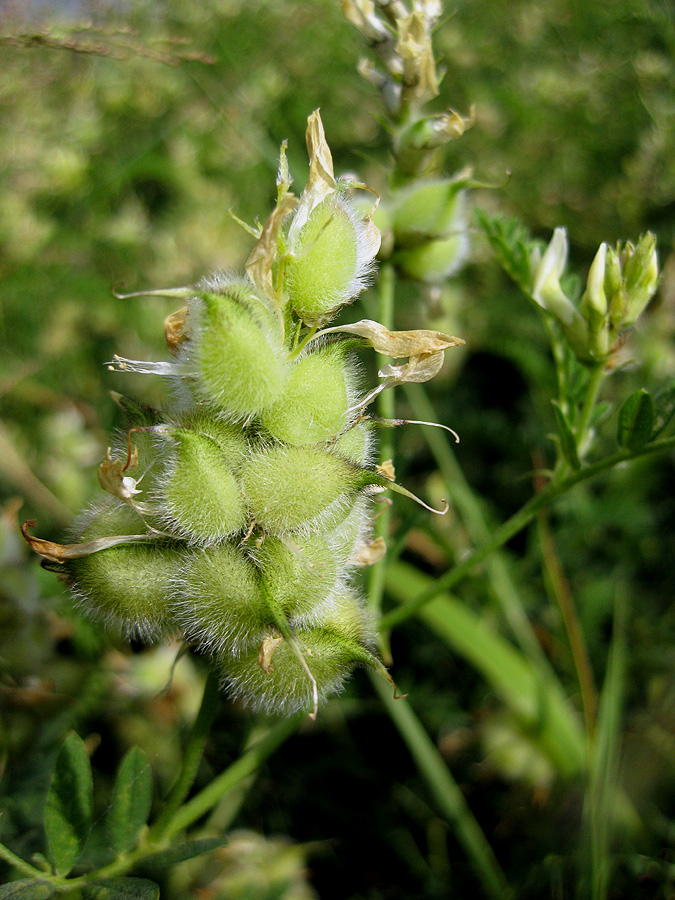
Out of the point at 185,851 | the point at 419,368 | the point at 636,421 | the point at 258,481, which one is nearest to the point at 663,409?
the point at 636,421

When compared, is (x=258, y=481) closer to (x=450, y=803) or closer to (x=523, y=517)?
(x=523, y=517)

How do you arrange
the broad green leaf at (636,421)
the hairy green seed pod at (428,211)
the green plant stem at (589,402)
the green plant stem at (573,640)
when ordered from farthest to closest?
the green plant stem at (573,640) → the hairy green seed pod at (428,211) → the green plant stem at (589,402) → the broad green leaf at (636,421)

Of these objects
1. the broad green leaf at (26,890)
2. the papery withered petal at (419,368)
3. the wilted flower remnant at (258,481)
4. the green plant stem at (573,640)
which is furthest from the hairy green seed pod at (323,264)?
the green plant stem at (573,640)

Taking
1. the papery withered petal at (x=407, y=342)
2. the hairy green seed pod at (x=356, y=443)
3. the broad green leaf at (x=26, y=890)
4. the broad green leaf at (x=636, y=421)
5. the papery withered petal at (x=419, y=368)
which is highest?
the papery withered petal at (x=407, y=342)

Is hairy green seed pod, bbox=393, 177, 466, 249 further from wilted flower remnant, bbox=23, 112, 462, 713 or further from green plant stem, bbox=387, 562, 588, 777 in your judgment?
green plant stem, bbox=387, 562, 588, 777

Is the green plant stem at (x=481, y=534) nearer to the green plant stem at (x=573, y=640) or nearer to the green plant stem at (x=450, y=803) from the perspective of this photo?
the green plant stem at (x=573, y=640)

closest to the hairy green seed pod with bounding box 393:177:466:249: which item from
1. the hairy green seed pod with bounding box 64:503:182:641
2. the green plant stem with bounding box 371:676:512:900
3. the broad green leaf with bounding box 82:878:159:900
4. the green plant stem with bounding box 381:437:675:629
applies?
the green plant stem with bounding box 381:437:675:629
